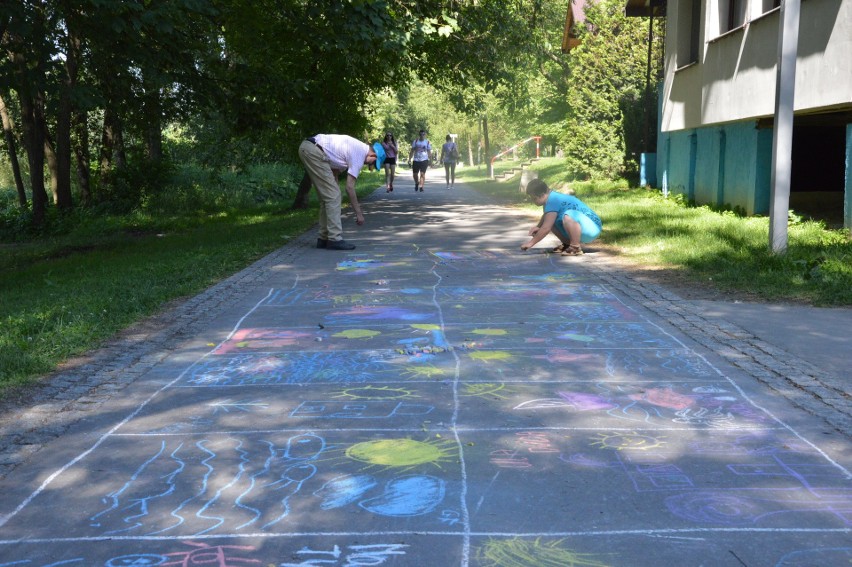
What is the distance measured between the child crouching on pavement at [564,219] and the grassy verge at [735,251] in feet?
2.12

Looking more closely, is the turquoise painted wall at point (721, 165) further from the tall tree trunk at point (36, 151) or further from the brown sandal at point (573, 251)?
the tall tree trunk at point (36, 151)

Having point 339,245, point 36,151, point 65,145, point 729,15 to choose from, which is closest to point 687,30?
point 729,15

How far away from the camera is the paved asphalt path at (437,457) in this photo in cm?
339

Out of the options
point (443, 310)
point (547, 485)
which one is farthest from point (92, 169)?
point (547, 485)

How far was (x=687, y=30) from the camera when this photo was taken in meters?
20.7

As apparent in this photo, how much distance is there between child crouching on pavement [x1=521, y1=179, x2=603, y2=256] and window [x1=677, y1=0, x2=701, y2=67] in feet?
33.4

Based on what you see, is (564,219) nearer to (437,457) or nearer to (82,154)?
(437,457)

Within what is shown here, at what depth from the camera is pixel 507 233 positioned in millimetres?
15258

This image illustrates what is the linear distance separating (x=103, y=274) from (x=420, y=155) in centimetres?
1825

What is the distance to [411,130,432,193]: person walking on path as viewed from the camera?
27.3 meters

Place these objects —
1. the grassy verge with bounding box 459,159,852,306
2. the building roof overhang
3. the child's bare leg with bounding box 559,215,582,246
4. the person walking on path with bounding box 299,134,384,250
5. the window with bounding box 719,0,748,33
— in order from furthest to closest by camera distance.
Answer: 1. the building roof overhang
2. the window with bounding box 719,0,748,33
3. the person walking on path with bounding box 299,134,384,250
4. the child's bare leg with bounding box 559,215,582,246
5. the grassy verge with bounding box 459,159,852,306

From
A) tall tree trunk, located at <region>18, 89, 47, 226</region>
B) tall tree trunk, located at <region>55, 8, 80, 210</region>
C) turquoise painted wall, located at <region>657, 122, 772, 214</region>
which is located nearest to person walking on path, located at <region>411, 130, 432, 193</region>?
turquoise painted wall, located at <region>657, 122, 772, 214</region>

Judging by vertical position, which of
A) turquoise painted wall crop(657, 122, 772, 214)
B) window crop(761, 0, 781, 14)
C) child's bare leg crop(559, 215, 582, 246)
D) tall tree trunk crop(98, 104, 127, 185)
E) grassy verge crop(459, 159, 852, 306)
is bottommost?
grassy verge crop(459, 159, 852, 306)

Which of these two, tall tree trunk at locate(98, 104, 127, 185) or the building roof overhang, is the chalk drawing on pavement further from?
tall tree trunk at locate(98, 104, 127, 185)
